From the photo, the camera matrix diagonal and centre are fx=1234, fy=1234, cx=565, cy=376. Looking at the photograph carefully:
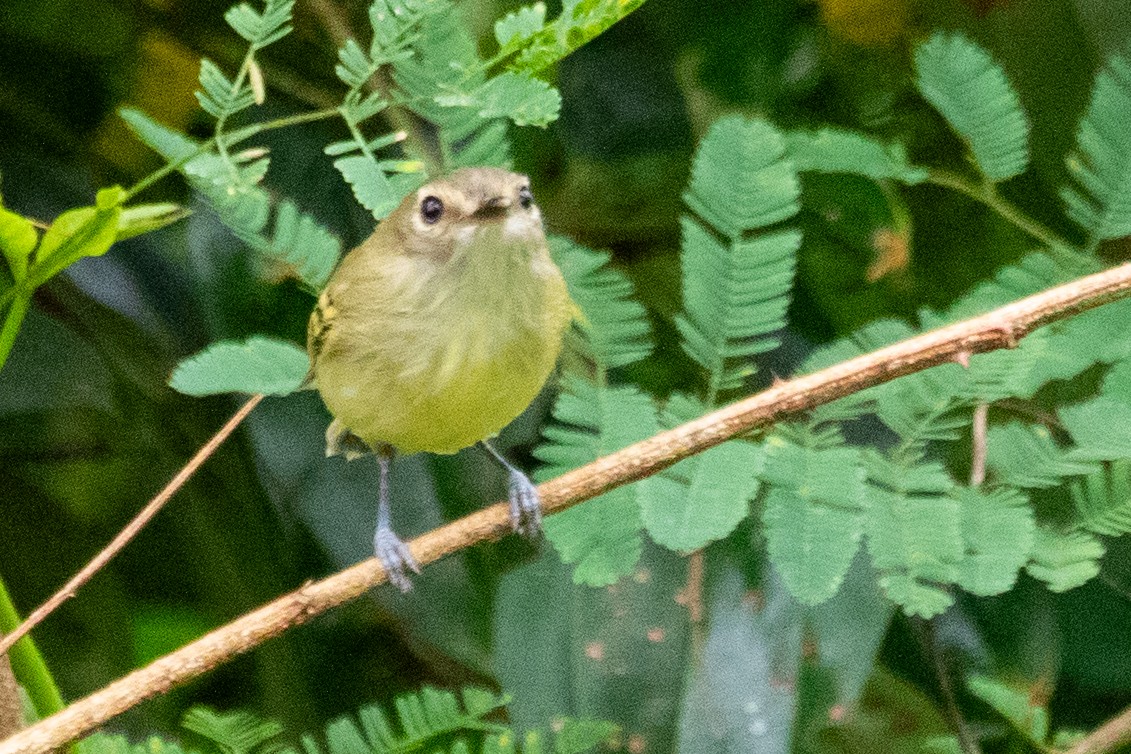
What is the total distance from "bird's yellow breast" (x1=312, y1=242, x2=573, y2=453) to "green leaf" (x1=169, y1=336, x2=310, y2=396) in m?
0.15

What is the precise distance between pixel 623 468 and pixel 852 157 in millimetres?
944

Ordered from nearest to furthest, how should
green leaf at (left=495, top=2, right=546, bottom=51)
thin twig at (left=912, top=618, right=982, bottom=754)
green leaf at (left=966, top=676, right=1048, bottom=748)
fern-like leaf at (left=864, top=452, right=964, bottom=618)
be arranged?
green leaf at (left=495, top=2, right=546, bottom=51), fern-like leaf at (left=864, top=452, right=964, bottom=618), green leaf at (left=966, top=676, right=1048, bottom=748), thin twig at (left=912, top=618, right=982, bottom=754)

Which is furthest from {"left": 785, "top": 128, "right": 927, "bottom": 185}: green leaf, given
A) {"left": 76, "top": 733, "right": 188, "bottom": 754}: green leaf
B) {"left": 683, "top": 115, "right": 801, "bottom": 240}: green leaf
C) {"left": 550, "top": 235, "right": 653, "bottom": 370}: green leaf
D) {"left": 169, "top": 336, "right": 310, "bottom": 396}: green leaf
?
{"left": 76, "top": 733, "right": 188, "bottom": 754}: green leaf

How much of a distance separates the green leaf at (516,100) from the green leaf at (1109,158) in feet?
3.65

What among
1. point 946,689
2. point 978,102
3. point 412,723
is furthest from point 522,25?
point 946,689

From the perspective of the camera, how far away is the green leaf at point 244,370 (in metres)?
2.04

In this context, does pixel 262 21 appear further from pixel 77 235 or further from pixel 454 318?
pixel 454 318

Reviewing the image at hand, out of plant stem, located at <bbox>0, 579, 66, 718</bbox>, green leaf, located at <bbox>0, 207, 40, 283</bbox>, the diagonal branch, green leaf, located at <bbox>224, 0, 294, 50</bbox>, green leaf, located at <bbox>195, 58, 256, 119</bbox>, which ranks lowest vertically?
the diagonal branch

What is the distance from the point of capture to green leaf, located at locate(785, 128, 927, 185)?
7.46 feet

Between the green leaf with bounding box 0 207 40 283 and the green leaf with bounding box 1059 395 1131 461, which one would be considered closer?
the green leaf with bounding box 0 207 40 283

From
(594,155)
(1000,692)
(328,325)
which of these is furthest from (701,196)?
(1000,692)

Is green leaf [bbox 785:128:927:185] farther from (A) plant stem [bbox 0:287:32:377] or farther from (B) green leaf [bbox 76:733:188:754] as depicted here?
(B) green leaf [bbox 76:733:188:754]

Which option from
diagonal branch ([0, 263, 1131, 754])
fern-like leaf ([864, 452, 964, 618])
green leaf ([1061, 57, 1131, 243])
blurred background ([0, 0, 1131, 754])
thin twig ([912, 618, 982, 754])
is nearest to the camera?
diagonal branch ([0, 263, 1131, 754])

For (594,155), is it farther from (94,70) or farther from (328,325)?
(94,70)
